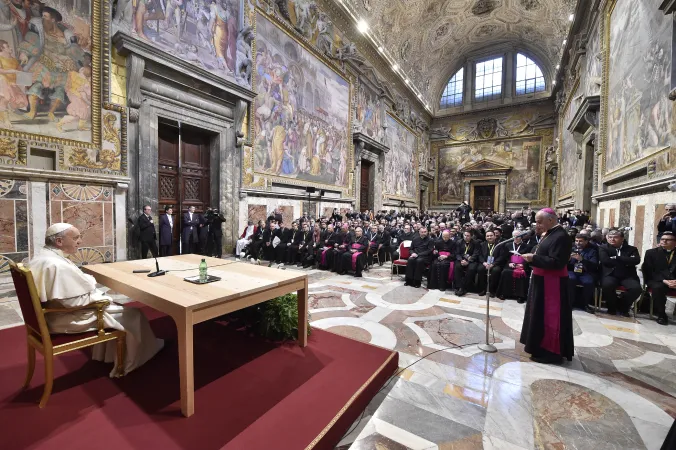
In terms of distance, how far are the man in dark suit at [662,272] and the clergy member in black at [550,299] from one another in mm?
2616

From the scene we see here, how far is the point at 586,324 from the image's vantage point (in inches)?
171

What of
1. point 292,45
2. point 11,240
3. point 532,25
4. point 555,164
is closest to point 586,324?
point 11,240

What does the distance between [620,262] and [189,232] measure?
9.36m

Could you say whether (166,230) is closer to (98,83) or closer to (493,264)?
(98,83)

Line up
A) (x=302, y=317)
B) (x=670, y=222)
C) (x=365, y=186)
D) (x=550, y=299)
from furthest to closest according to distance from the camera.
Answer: (x=365, y=186), (x=670, y=222), (x=550, y=299), (x=302, y=317)

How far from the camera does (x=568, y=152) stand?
16.8 m

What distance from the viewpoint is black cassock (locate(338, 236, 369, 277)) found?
24.3 feet

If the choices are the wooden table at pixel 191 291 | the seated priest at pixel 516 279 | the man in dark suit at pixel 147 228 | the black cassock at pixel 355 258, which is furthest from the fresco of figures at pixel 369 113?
the wooden table at pixel 191 291

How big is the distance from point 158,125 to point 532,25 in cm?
2449

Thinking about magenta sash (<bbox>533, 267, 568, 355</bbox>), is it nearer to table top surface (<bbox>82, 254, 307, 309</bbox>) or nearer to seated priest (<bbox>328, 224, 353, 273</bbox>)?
table top surface (<bbox>82, 254, 307, 309</bbox>)

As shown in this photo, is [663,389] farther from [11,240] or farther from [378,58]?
[378,58]

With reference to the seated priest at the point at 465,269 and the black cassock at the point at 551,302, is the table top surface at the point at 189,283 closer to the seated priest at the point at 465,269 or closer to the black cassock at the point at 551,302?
the black cassock at the point at 551,302

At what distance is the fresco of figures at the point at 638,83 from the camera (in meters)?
6.23

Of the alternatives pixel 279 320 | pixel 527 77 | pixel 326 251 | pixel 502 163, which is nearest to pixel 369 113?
pixel 326 251
